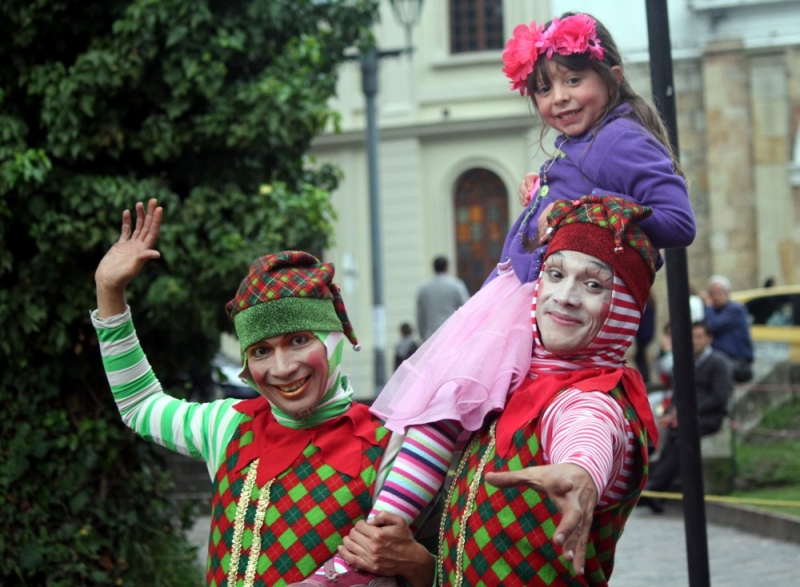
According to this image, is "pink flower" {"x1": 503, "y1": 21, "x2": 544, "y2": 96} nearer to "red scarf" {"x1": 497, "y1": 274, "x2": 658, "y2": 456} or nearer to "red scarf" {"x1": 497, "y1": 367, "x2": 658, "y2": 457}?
"red scarf" {"x1": 497, "y1": 274, "x2": 658, "y2": 456}

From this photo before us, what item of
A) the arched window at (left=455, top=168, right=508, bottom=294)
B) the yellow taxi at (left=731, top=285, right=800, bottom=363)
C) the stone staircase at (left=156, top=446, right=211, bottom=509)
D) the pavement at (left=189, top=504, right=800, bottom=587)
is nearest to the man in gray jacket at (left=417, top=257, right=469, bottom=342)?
the stone staircase at (left=156, top=446, right=211, bottom=509)

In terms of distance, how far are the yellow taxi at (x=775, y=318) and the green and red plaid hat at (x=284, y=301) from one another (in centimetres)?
1464

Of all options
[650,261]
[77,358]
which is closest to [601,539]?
[650,261]

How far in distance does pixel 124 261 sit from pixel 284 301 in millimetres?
514

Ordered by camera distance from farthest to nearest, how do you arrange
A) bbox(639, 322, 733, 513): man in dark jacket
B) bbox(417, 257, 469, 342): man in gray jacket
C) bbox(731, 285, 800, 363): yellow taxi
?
bbox(731, 285, 800, 363): yellow taxi
bbox(417, 257, 469, 342): man in gray jacket
bbox(639, 322, 733, 513): man in dark jacket

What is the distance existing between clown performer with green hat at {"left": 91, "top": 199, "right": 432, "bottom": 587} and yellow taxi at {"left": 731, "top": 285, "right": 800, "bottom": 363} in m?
14.6

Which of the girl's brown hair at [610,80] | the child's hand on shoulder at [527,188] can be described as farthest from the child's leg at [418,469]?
the girl's brown hair at [610,80]

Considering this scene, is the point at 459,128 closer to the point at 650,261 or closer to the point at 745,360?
the point at 745,360

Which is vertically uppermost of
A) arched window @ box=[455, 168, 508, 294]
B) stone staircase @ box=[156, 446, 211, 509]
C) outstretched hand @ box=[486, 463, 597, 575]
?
arched window @ box=[455, 168, 508, 294]

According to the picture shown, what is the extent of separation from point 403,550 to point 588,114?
116cm

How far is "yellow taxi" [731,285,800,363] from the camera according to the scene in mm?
17609

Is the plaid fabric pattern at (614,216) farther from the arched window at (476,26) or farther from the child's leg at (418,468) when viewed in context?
the arched window at (476,26)

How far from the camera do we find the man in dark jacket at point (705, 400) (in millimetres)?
11102

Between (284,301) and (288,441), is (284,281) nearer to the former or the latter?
(284,301)
